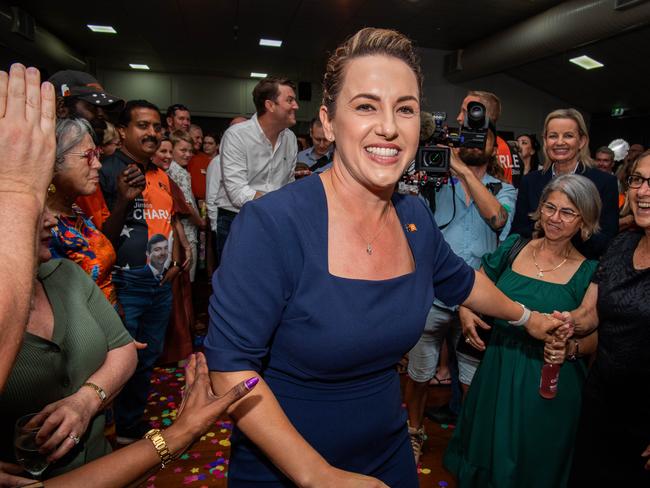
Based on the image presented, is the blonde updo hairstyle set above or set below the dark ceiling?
below

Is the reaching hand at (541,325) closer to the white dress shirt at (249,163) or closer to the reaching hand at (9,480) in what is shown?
the reaching hand at (9,480)

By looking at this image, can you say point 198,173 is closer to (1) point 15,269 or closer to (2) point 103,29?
(2) point 103,29

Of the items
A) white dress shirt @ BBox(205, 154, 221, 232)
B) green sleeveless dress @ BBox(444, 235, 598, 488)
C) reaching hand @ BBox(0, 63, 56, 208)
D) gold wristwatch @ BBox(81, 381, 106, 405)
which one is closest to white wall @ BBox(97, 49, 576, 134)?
white dress shirt @ BBox(205, 154, 221, 232)

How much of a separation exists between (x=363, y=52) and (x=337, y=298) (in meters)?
0.61

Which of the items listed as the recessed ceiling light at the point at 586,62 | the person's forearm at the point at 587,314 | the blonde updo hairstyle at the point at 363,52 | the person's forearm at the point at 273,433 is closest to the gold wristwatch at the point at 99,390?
the person's forearm at the point at 273,433

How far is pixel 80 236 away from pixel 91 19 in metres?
8.84

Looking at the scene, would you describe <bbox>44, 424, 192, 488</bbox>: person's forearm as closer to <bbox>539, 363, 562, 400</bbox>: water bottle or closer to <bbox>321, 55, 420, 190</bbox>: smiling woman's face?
<bbox>321, 55, 420, 190</bbox>: smiling woman's face

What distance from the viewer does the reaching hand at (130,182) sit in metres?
2.21

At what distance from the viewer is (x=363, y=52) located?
1173mm

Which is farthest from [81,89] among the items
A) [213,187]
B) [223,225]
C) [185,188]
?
[213,187]

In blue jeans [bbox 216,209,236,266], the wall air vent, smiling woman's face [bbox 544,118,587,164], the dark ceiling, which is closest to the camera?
smiling woman's face [bbox 544,118,587,164]

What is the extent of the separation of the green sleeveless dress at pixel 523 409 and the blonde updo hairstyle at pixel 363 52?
1.31 metres

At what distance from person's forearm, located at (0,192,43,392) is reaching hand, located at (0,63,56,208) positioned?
1.0 inches

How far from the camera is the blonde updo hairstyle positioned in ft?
3.85
